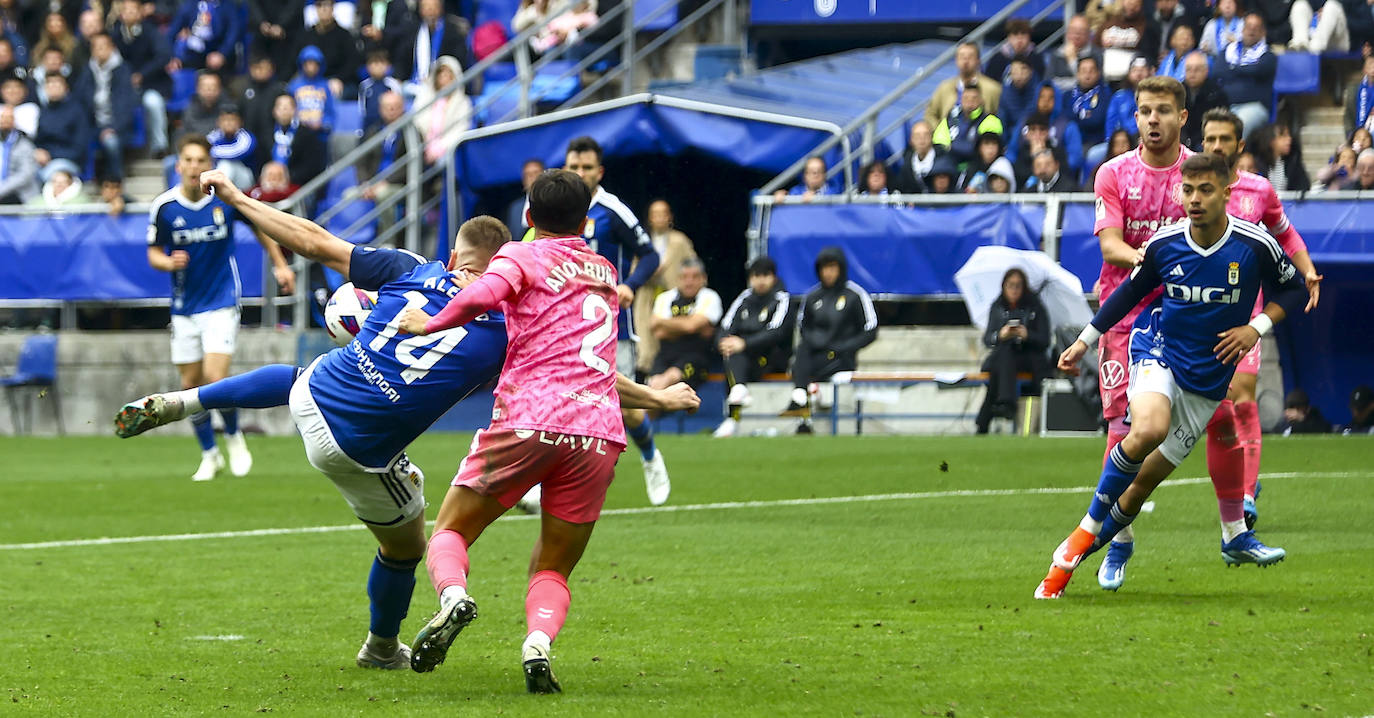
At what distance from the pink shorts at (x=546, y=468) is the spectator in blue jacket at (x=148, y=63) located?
21850 millimetres

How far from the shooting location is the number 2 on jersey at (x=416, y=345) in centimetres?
650

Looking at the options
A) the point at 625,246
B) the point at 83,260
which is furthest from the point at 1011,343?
the point at 83,260

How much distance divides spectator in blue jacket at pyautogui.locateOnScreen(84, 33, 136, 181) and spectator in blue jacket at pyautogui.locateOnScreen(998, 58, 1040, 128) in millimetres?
11962

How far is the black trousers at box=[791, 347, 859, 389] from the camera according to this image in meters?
19.6

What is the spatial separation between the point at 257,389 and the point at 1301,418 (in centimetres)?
1401

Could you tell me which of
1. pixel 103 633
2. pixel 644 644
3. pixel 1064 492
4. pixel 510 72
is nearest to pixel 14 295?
pixel 510 72

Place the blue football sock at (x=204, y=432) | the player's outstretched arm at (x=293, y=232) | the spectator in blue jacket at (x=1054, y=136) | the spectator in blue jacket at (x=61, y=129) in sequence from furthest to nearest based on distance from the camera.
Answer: the spectator in blue jacket at (x=61, y=129)
the spectator in blue jacket at (x=1054, y=136)
the blue football sock at (x=204, y=432)
the player's outstretched arm at (x=293, y=232)

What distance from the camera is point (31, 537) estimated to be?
38.7 feet

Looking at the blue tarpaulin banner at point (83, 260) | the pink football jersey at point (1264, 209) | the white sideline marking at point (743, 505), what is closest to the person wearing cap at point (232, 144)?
the blue tarpaulin banner at point (83, 260)

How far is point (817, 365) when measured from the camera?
19.8 metres

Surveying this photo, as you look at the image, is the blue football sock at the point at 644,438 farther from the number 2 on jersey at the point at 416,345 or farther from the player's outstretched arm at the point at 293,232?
the number 2 on jersey at the point at 416,345

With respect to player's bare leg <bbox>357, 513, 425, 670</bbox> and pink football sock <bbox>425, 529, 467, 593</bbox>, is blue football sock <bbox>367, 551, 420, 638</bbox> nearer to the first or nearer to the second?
player's bare leg <bbox>357, 513, 425, 670</bbox>

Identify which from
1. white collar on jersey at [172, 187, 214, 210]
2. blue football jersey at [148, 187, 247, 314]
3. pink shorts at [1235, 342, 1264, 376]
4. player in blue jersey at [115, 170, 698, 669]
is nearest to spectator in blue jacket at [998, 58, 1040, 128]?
blue football jersey at [148, 187, 247, 314]

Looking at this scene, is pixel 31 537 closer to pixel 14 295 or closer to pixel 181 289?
pixel 181 289
